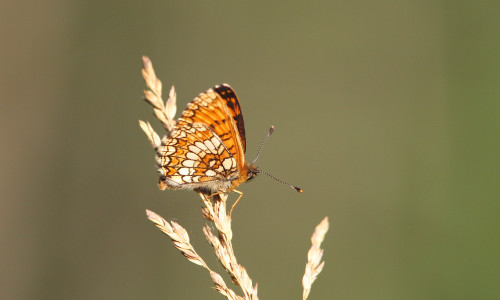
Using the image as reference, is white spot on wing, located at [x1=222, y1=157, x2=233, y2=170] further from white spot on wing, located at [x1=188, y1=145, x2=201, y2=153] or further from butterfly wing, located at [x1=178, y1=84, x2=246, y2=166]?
white spot on wing, located at [x1=188, y1=145, x2=201, y2=153]

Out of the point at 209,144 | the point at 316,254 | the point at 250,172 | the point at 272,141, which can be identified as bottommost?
the point at 272,141

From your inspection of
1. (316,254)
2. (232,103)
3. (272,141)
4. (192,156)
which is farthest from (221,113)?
(272,141)

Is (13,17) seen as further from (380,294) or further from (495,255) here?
(495,255)

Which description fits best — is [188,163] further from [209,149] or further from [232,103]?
[232,103]

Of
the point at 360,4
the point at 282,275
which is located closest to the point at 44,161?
the point at 282,275

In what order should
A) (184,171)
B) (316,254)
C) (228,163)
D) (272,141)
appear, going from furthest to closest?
(272,141), (228,163), (184,171), (316,254)

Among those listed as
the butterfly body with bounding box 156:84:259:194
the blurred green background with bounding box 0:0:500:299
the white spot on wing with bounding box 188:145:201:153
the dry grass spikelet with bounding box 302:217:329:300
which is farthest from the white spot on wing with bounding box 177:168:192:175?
the blurred green background with bounding box 0:0:500:299

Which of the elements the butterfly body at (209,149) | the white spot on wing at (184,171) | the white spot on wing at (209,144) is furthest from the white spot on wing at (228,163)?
the white spot on wing at (184,171)
